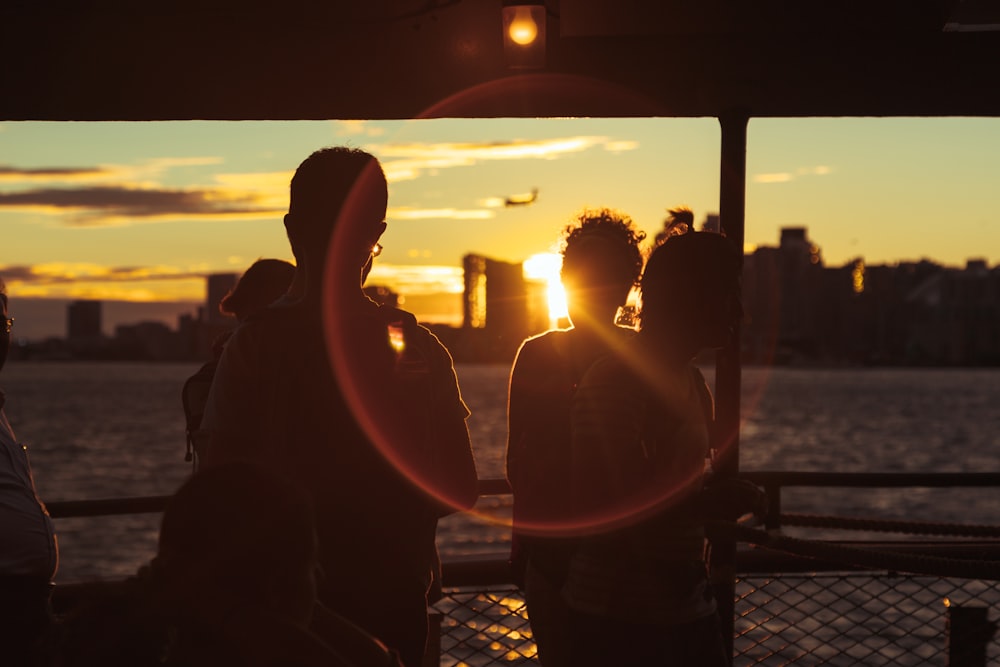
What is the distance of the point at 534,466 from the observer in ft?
8.79

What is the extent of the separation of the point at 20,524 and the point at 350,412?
88 cm

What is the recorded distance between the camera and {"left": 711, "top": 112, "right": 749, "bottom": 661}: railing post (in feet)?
11.9

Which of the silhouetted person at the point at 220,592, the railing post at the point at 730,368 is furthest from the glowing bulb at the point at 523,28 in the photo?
the silhouetted person at the point at 220,592

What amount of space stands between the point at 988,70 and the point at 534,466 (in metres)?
2.38

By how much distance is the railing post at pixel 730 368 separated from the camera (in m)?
3.62

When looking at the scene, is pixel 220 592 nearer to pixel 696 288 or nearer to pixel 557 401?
pixel 696 288

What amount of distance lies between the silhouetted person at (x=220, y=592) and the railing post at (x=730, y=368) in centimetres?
223

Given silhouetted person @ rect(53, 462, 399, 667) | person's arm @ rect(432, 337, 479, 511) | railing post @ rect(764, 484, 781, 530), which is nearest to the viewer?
silhouetted person @ rect(53, 462, 399, 667)

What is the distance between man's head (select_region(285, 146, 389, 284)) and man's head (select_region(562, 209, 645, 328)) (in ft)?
3.32

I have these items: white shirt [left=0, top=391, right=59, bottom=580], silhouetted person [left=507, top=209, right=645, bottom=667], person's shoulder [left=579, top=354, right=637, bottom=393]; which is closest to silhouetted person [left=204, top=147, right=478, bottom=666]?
silhouetted person [left=507, top=209, right=645, bottom=667]

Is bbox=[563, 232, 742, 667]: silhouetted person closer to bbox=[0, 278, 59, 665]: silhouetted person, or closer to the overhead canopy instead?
bbox=[0, 278, 59, 665]: silhouetted person

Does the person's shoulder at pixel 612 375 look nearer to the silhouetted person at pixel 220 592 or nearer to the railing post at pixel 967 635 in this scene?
the silhouetted person at pixel 220 592

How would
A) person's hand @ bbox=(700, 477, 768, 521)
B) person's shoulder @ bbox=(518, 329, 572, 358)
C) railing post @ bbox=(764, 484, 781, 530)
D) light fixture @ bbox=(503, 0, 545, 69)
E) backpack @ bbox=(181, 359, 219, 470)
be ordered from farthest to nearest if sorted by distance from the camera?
railing post @ bbox=(764, 484, 781, 530) → light fixture @ bbox=(503, 0, 545, 69) → person's shoulder @ bbox=(518, 329, 572, 358) → backpack @ bbox=(181, 359, 219, 470) → person's hand @ bbox=(700, 477, 768, 521)

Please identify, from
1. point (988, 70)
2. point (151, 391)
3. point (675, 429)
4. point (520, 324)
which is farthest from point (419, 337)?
point (151, 391)
